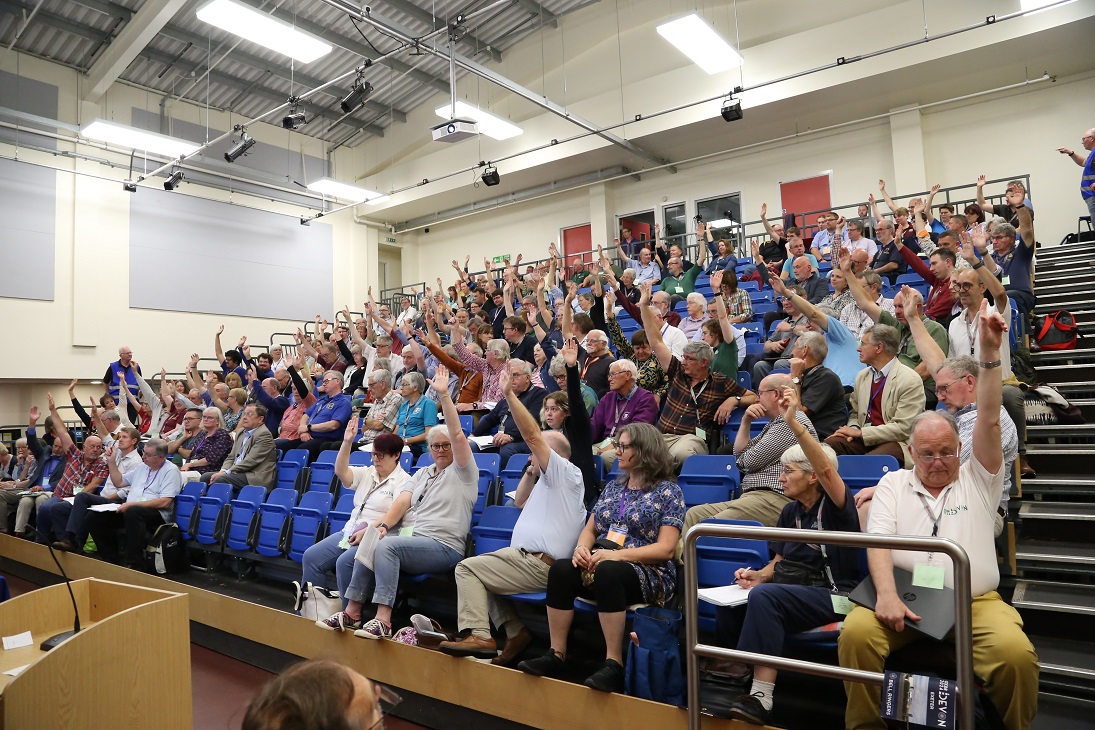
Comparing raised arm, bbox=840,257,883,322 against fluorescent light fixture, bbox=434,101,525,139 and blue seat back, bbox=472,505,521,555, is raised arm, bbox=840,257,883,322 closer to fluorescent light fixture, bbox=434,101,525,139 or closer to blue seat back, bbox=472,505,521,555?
blue seat back, bbox=472,505,521,555

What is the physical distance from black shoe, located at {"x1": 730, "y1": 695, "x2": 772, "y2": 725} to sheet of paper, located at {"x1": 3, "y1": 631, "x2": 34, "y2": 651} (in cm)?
235

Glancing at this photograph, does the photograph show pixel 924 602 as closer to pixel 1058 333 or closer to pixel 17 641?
pixel 17 641

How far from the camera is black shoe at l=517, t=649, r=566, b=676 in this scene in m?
2.61

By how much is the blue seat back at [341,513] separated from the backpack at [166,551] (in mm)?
1615

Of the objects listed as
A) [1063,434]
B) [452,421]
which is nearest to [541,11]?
[452,421]

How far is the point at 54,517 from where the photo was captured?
5789mm

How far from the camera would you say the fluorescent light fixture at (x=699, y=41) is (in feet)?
24.1

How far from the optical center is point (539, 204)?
43.9 feet

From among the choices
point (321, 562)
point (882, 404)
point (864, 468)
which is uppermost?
point (882, 404)

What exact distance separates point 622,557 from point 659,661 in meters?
0.42

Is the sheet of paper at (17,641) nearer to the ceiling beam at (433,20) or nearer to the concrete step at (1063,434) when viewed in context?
the concrete step at (1063,434)

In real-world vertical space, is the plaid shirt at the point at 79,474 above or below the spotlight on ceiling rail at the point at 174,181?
below

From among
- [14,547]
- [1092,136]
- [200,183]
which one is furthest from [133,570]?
[200,183]

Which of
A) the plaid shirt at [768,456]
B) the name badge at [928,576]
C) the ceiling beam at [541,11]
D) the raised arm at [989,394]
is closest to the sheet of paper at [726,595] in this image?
the name badge at [928,576]
